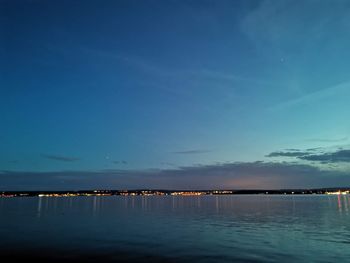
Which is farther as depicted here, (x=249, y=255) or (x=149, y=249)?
(x=149, y=249)

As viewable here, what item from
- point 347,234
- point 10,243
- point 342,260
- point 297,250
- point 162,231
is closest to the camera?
point 342,260

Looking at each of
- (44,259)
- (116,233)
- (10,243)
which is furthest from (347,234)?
(10,243)

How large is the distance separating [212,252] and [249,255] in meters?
3.81

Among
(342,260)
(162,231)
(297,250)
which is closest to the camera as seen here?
(342,260)

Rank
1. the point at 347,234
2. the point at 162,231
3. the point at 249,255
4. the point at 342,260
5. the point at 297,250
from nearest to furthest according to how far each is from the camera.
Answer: the point at 342,260
the point at 249,255
the point at 297,250
the point at 347,234
the point at 162,231

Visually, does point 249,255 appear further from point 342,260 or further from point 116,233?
point 116,233

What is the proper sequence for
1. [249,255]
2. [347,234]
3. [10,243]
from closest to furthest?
[249,255]
[10,243]
[347,234]

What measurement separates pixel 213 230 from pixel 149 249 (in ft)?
60.0

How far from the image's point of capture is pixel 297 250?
36938 mm

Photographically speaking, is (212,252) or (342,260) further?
(212,252)

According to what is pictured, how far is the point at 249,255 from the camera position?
112ft

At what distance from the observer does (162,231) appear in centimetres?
5297

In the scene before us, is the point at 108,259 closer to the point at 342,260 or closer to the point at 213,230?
the point at 342,260

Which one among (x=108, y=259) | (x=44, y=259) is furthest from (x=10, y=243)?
(x=108, y=259)
